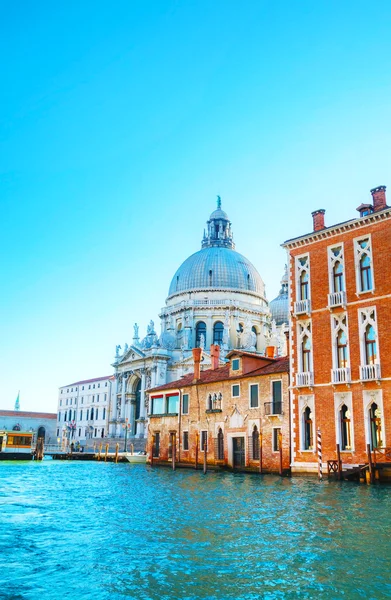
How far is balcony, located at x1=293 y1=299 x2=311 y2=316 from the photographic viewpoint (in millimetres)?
24500

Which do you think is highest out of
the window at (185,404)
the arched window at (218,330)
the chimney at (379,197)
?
the arched window at (218,330)

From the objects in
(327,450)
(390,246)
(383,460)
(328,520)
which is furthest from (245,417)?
(328,520)

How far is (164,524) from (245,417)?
647 inches

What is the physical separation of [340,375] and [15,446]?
31260mm

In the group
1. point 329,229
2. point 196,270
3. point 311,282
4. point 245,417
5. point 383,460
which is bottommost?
point 383,460

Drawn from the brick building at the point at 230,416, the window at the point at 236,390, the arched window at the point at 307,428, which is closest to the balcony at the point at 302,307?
the brick building at the point at 230,416

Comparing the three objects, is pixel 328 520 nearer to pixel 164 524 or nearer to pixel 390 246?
pixel 164 524

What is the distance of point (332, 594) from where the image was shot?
712 cm

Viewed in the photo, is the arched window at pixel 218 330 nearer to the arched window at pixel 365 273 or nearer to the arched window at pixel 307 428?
the arched window at pixel 307 428

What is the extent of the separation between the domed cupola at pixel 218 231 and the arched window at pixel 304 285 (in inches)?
1838

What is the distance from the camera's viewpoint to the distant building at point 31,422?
3149 inches

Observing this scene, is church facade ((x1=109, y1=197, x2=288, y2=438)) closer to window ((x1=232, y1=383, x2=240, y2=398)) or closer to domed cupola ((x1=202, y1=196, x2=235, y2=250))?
domed cupola ((x1=202, y1=196, x2=235, y2=250))

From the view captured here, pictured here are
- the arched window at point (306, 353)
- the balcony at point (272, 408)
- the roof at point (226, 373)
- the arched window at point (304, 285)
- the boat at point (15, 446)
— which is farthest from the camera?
the boat at point (15, 446)

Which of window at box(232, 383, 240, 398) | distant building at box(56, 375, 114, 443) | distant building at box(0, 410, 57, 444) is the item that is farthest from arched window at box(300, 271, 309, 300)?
distant building at box(0, 410, 57, 444)
